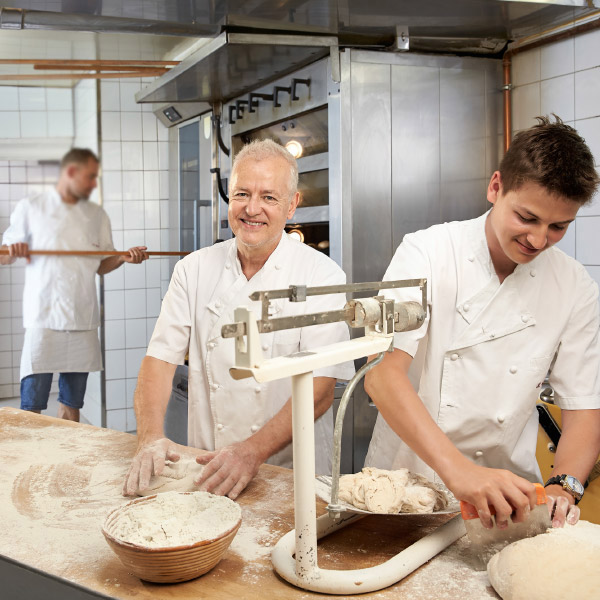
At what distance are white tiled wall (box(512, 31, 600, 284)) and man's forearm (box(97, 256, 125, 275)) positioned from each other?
219cm

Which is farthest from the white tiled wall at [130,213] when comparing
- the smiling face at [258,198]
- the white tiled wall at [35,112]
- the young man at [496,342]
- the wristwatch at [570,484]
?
the wristwatch at [570,484]

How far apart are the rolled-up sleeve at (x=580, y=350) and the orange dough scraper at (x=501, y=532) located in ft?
1.69

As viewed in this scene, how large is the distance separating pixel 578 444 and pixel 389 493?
0.57 meters

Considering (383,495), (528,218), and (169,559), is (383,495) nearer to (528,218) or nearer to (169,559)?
(169,559)

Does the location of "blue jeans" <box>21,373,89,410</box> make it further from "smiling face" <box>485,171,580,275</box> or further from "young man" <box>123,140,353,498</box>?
"smiling face" <box>485,171,580,275</box>

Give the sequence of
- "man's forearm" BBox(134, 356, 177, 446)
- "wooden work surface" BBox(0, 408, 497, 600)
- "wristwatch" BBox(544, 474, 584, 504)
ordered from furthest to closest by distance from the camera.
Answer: "man's forearm" BBox(134, 356, 177, 446), "wristwatch" BBox(544, 474, 584, 504), "wooden work surface" BBox(0, 408, 497, 600)

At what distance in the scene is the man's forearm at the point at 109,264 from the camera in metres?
3.53

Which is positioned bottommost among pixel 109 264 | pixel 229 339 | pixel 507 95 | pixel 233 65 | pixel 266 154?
pixel 229 339

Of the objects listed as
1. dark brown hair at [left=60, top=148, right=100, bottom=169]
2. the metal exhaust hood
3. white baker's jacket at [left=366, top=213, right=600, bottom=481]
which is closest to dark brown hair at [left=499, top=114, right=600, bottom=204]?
white baker's jacket at [left=366, top=213, right=600, bottom=481]

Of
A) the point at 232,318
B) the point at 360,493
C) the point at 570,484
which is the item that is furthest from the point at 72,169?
the point at 570,484

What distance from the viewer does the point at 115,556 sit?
109 cm

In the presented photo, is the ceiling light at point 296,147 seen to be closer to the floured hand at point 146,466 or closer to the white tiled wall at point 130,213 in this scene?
the white tiled wall at point 130,213

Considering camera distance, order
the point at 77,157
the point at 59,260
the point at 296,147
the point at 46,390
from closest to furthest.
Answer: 1. the point at 296,147
2. the point at 59,260
3. the point at 46,390
4. the point at 77,157

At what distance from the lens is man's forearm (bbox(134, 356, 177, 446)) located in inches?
64.6
